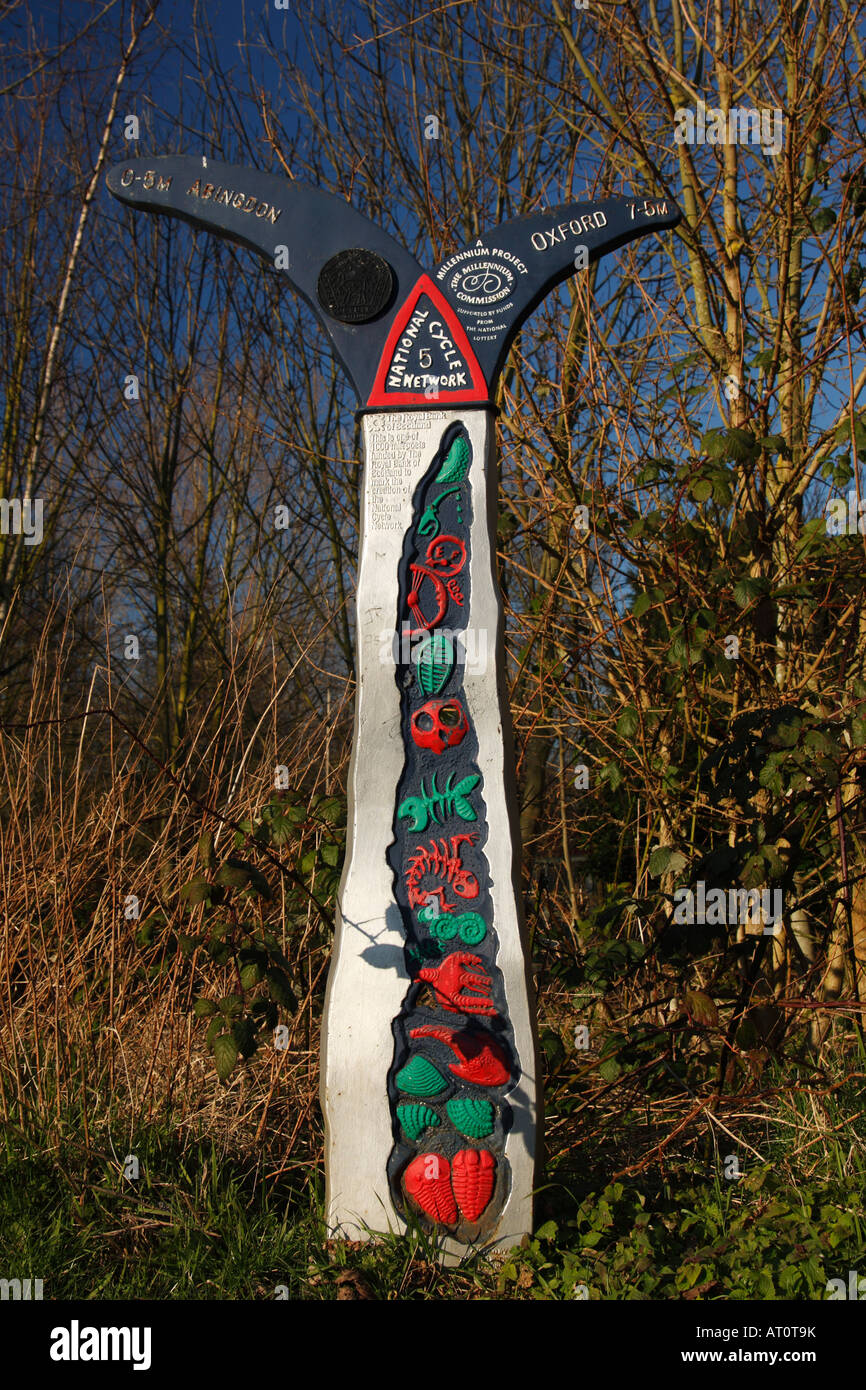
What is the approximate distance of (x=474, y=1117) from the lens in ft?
8.64

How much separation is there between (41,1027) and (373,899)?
1.27m

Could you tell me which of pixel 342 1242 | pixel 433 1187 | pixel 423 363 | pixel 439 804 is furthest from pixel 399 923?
pixel 423 363

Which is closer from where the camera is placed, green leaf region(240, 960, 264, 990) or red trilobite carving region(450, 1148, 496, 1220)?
red trilobite carving region(450, 1148, 496, 1220)

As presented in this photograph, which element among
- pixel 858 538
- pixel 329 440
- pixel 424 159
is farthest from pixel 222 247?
pixel 858 538

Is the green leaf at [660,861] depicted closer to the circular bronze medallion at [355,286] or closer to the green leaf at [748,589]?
the green leaf at [748,589]

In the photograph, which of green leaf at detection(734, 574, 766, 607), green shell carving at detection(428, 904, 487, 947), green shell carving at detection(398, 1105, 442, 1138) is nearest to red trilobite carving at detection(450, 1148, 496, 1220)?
green shell carving at detection(398, 1105, 442, 1138)

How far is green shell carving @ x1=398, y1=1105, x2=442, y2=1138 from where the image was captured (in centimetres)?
265


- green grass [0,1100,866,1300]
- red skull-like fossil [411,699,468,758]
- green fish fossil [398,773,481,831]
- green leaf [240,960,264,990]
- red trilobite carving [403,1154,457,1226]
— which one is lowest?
green grass [0,1100,866,1300]

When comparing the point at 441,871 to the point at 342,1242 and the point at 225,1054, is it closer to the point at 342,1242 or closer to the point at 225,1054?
the point at 225,1054

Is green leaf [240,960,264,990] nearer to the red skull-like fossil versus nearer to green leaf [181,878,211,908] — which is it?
green leaf [181,878,211,908]

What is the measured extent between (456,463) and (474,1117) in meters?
1.66

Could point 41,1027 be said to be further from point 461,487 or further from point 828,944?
point 828,944

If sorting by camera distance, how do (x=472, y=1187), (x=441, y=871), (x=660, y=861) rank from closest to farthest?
(x=472, y=1187) < (x=441, y=871) < (x=660, y=861)

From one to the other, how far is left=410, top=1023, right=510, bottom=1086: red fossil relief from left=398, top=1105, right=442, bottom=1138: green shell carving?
0.12 metres
